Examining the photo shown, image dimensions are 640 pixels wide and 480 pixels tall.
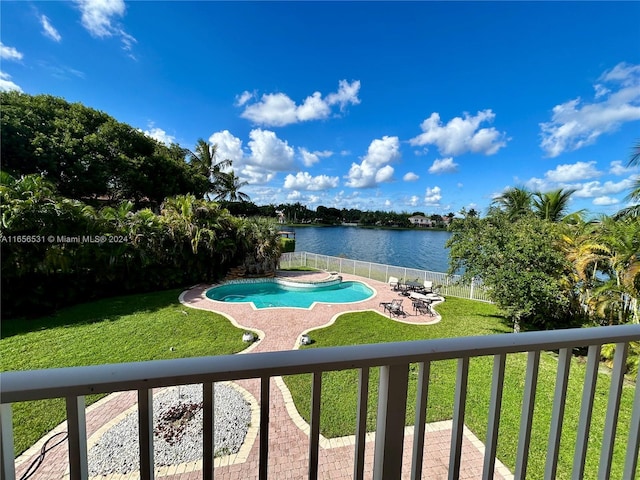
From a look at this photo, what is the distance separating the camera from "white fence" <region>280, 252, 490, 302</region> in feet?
39.1

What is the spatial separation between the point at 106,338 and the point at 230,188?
1996 cm

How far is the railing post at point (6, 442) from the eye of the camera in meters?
0.66

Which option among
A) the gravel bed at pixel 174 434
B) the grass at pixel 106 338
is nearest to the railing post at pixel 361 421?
the gravel bed at pixel 174 434

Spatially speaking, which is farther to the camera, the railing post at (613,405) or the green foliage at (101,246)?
the green foliage at (101,246)

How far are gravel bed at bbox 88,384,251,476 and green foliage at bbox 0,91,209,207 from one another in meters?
17.0

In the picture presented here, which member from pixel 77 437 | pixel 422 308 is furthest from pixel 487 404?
pixel 77 437

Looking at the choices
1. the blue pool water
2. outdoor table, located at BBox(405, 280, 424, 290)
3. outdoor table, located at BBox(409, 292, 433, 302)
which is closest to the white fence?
outdoor table, located at BBox(405, 280, 424, 290)

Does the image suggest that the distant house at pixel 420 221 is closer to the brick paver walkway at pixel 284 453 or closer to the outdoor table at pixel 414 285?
the outdoor table at pixel 414 285

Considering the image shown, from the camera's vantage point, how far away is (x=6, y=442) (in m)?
0.69

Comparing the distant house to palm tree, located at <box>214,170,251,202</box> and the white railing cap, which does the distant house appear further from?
the white railing cap

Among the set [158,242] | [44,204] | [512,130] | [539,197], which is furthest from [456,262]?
[512,130]

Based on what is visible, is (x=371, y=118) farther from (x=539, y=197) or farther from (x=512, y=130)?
(x=539, y=197)

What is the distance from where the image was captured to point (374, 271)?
15.2m

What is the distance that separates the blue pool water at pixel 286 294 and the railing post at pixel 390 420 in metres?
9.91
